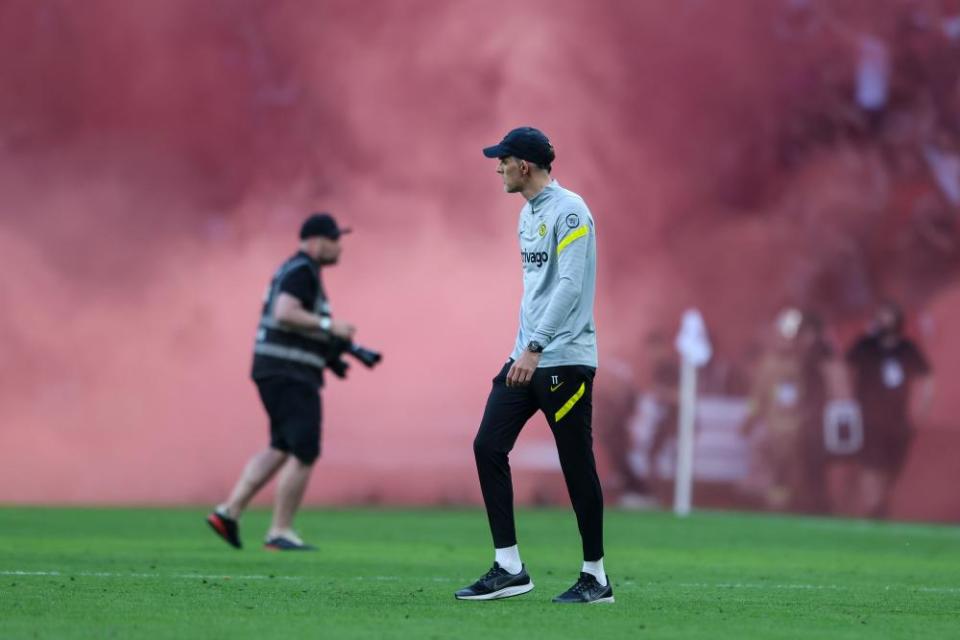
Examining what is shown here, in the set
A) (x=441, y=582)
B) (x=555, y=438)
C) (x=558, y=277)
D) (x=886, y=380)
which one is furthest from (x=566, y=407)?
(x=886, y=380)

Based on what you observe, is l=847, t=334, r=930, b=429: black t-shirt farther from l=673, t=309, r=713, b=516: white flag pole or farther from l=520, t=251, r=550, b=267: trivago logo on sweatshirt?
l=520, t=251, r=550, b=267: trivago logo on sweatshirt

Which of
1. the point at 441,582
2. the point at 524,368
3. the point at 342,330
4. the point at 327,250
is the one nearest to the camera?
the point at 524,368

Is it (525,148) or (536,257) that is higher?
(525,148)

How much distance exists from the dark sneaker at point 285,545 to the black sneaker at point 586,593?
3260 millimetres

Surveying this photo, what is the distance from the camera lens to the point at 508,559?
20.7 ft

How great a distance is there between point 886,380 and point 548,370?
967 centimetres

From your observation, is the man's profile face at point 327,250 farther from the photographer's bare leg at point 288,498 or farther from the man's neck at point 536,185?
the man's neck at point 536,185

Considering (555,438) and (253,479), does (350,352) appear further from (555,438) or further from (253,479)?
(555,438)

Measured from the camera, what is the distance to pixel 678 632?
5.34 meters

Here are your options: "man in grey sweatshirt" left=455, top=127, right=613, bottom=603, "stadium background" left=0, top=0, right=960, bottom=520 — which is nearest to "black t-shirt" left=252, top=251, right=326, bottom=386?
"man in grey sweatshirt" left=455, top=127, right=613, bottom=603

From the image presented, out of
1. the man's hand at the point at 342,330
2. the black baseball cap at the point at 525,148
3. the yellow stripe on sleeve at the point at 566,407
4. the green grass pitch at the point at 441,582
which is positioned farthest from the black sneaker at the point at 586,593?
the man's hand at the point at 342,330


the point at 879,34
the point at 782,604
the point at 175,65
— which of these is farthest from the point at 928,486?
the point at 782,604

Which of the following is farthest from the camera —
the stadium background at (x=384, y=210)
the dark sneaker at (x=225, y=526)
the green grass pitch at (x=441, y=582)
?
the stadium background at (x=384, y=210)

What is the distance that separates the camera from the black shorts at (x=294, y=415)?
940cm
